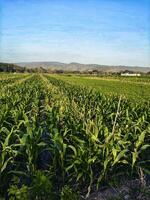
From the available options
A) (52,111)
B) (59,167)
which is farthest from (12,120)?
(59,167)

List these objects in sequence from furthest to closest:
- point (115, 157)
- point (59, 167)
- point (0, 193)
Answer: point (59, 167) → point (115, 157) → point (0, 193)

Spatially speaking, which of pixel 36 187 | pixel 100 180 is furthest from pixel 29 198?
pixel 100 180

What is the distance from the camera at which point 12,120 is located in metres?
8.49

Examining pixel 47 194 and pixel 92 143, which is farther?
pixel 92 143

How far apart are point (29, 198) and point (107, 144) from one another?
1623 mm

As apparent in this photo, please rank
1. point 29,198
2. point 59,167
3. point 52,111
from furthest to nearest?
point 52,111 < point 59,167 < point 29,198

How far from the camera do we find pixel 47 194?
432 centimetres

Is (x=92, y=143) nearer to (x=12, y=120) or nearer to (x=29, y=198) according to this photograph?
(x=29, y=198)

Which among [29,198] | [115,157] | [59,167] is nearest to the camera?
[29,198]

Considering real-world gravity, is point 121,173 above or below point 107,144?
below

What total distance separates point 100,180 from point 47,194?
1.09 metres

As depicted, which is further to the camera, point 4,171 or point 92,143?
point 92,143

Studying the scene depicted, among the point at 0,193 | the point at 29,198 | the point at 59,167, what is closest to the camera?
the point at 29,198

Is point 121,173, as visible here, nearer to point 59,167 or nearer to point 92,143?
point 92,143
